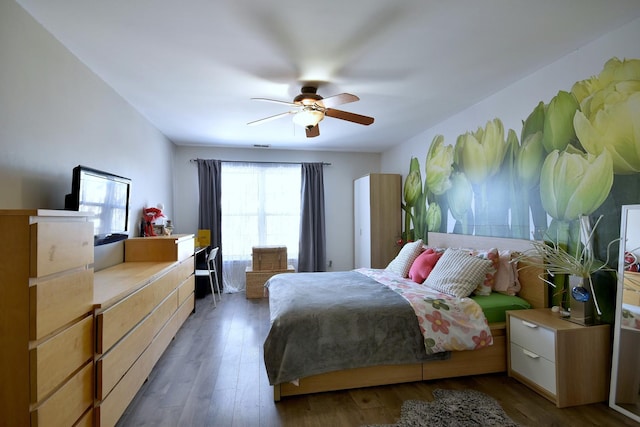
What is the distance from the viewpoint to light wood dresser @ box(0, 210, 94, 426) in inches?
46.8

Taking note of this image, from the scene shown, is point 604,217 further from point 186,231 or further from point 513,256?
point 186,231

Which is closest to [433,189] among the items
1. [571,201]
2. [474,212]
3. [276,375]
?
[474,212]

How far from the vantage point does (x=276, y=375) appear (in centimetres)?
202

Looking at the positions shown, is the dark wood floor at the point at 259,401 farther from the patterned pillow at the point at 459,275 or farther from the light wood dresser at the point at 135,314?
the patterned pillow at the point at 459,275

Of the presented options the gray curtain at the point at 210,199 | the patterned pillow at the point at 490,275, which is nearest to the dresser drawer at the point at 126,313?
the gray curtain at the point at 210,199

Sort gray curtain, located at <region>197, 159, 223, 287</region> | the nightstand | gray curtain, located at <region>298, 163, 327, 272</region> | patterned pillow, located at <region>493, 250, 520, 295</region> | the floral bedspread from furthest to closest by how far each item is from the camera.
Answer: gray curtain, located at <region>298, 163, 327, 272</region> < gray curtain, located at <region>197, 159, 223, 287</region> < patterned pillow, located at <region>493, 250, 520, 295</region> < the floral bedspread < the nightstand

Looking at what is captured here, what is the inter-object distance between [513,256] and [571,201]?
0.65 meters

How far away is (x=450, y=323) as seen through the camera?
2.28 meters

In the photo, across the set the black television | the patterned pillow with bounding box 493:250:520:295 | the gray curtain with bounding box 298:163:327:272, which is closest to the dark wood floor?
the patterned pillow with bounding box 493:250:520:295

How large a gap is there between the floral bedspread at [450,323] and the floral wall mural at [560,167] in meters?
0.91

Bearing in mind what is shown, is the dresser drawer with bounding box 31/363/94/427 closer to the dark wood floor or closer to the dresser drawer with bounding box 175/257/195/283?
the dark wood floor

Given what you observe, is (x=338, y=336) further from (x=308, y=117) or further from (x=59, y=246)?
(x=308, y=117)

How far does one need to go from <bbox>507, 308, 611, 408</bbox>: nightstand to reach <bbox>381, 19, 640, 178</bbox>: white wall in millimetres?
1768

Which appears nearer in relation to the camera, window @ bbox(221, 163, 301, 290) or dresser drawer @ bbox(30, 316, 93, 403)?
dresser drawer @ bbox(30, 316, 93, 403)
